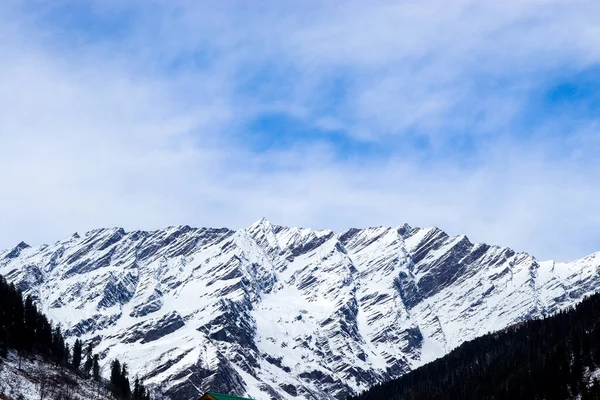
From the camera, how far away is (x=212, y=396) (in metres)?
134

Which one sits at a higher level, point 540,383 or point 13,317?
point 13,317

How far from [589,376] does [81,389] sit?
10323 cm

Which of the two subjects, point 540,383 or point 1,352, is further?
point 540,383

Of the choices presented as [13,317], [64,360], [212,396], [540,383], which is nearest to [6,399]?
[212,396]

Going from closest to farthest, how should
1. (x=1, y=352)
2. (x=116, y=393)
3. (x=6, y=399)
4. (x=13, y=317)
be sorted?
1. (x=6, y=399)
2. (x=1, y=352)
3. (x=13, y=317)
4. (x=116, y=393)

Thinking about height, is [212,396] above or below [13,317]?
below

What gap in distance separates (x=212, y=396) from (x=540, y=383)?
92394mm

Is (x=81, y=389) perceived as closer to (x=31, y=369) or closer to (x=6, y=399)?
(x=31, y=369)

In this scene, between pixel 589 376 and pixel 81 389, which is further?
pixel 589 376

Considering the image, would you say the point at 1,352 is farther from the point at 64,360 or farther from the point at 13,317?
the point at 64,360

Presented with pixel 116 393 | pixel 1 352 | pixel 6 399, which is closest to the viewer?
pixel 6 399

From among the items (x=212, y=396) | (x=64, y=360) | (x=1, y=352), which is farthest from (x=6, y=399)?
(x=64, y=360)

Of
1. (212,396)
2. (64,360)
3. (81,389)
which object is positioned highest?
(64,360)

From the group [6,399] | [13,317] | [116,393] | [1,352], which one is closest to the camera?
[6,399]
